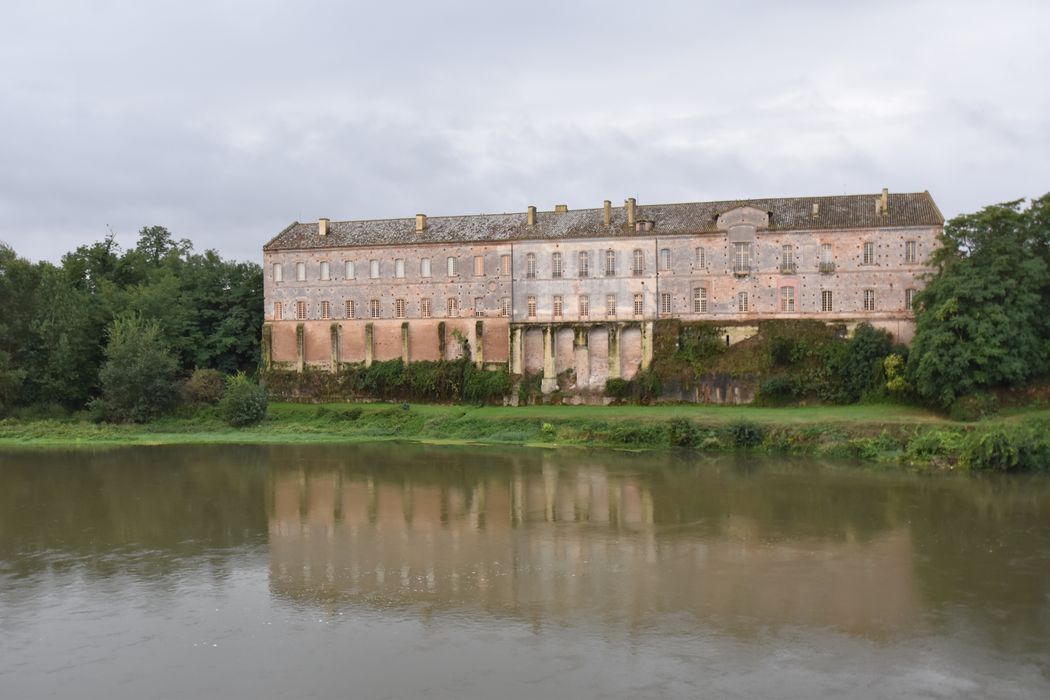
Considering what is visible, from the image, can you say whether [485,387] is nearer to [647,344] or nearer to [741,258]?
[647,344]

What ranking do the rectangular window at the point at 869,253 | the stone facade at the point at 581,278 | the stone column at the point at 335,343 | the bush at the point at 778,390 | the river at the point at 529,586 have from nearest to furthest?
the river at the point at 529,586 → the bush at the point at 778,390 → the rectangular window at the point at 869,253 → the stone facade at the point at 581,278 → the stone column at the point at 335,343

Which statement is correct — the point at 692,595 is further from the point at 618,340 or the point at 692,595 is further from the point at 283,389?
the point at 283,389

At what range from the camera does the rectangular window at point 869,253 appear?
45281mm

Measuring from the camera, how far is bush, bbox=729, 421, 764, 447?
3703 cm

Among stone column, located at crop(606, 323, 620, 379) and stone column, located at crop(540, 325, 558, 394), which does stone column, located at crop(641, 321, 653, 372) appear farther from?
stone column, located at crop(540, 325, 558, 394)

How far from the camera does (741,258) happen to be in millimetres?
47188

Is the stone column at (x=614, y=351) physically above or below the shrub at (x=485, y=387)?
above

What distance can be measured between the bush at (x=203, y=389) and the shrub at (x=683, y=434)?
2285 cm

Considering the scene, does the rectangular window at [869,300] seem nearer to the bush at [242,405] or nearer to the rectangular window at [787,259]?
the rectangular window at [787,259]

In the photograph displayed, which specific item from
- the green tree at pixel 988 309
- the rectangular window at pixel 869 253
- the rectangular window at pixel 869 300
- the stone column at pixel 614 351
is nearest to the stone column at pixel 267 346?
the stone column at pixel 614 351

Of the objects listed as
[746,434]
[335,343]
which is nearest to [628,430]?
[746,434]

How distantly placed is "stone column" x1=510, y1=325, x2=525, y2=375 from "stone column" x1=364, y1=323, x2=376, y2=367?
7.89 meters

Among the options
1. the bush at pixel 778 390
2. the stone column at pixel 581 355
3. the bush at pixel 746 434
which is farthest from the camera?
the stone column at pixel 581 355

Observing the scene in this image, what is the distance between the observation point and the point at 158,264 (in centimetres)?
6456
